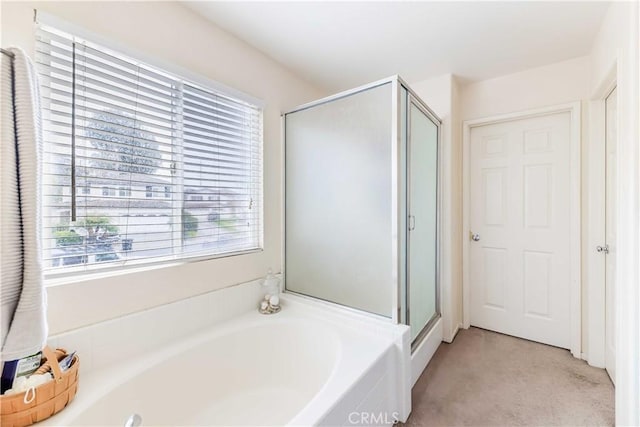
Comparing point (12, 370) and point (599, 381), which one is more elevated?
point (12, 370)

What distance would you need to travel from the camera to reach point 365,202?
1761mm

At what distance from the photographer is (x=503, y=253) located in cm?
252

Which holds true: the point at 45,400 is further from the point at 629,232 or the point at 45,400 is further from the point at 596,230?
Answer: the point at 596,230

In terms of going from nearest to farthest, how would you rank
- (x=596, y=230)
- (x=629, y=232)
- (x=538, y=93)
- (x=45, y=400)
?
1. (x=45, y=400)
2. (x=629, y=232)
3. (x=596, y=230)
4. (x=538, y=93)

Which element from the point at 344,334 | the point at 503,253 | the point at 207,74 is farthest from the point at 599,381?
the point at 207,74

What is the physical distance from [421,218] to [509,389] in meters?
1.24

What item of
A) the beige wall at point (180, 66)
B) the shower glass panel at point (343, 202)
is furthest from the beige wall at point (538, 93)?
the beige wall at point (180, 66)

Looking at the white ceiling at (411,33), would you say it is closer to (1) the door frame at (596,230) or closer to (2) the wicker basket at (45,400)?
(1) the door frame at (596,230)

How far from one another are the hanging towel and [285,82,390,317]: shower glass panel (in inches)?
56.6

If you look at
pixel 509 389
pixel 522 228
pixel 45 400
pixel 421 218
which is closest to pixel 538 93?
pixel 522 228

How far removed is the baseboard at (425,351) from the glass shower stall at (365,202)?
7cm

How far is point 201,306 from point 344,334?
2.85 ft

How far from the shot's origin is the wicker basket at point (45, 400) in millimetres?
898

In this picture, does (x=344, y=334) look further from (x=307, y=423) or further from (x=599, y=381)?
(x=599, y=381)
